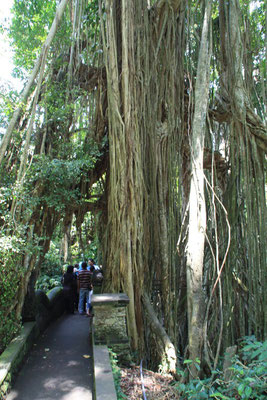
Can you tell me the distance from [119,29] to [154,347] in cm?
474

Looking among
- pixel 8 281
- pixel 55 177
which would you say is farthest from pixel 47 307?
pixel 55 177

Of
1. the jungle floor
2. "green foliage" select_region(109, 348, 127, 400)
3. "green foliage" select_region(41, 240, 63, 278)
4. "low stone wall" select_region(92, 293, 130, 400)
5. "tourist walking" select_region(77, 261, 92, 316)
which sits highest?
"green foliage" select_region(41, 240, 63, 278)

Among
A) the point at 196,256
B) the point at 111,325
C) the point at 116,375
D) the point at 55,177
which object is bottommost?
the point at 116,375

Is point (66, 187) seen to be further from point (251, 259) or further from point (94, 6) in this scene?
point (94, 6)

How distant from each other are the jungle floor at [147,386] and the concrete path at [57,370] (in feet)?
1.20

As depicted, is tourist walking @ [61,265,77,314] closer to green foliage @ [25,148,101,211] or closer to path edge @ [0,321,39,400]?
path edge @ [0,321,39,400]

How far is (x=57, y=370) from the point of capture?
404 cm

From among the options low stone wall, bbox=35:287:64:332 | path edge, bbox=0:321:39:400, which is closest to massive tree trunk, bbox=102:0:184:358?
path edge, bbox=0:321:39:400

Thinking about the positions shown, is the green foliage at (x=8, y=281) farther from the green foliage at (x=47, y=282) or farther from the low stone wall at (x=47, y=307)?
the green foliage at (x=47, y=282)

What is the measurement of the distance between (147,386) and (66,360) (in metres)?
1.28

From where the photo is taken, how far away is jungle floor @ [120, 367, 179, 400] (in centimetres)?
335

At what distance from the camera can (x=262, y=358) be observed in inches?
114

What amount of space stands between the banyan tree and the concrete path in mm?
680

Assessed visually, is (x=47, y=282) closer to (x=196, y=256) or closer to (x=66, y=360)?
(x=66, y=360)
